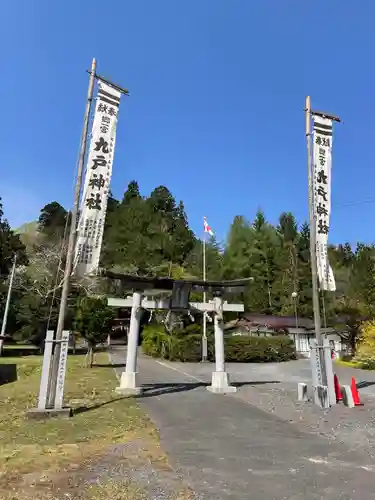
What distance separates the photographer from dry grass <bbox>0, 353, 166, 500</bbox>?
15.1 ft

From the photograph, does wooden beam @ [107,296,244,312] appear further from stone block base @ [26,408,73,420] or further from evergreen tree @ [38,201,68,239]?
evergreen tree @ [38,201,68,239]

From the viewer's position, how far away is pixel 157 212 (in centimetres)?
6619

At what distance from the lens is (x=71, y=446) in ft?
19.3

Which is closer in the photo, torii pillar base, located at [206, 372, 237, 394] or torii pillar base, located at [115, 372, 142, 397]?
torii pillar base, located at [115, 372, 142, 397]

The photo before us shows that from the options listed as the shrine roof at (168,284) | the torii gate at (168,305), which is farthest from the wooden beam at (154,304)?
the shrine roof at (168,284)

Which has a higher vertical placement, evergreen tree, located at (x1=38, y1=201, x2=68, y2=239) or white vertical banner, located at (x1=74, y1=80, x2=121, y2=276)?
evergreen tree, located at (x1=38, y1=201, x2=68, y2=239)

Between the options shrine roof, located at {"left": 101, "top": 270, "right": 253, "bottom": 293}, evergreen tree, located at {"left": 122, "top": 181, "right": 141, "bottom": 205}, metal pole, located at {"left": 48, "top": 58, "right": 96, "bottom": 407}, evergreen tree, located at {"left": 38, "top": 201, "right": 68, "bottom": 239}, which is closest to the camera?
metal pole, located at {"left": 48, "top": 58, "right": 96, "bottom": 407}

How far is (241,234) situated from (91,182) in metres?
49.9

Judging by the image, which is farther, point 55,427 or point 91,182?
point 91,182

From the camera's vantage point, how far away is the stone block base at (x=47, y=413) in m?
7.88

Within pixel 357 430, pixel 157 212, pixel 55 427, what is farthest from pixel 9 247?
pixel 357 430

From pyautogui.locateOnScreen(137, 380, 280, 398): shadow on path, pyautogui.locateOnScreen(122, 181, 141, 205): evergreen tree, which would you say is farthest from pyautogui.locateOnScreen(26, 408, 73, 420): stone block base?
pyautogui.locateOnScreen(122, 181, 141, 205): evergreen tree

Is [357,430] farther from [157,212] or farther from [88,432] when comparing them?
[157,212]

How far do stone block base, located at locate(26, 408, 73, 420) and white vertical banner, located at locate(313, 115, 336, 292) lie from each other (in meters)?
7.14
